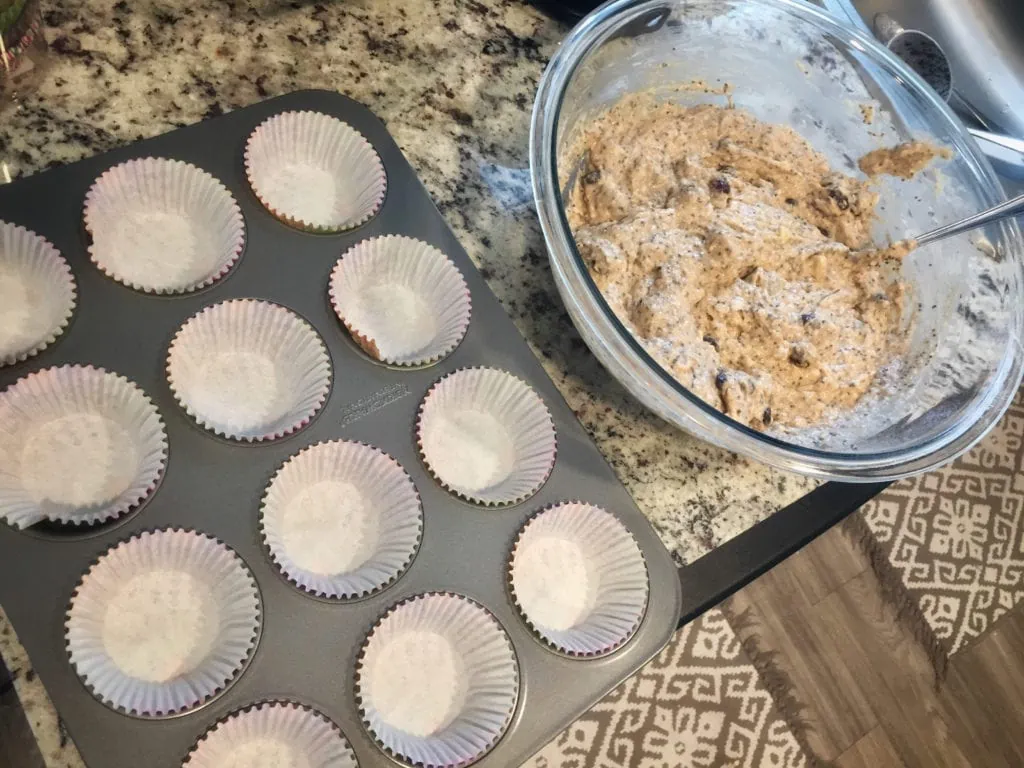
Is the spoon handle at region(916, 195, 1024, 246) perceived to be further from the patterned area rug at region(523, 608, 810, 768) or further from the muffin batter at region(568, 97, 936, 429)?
the patterned area rug at region(523, 608, 810, 768)

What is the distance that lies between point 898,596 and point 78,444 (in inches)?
78.3

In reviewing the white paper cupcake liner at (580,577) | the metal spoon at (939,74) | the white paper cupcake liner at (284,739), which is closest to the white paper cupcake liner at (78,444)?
the white paper cupcake liner at (284,739)

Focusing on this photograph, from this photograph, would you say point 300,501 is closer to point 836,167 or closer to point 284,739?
point 284,739

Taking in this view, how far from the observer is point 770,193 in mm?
1028

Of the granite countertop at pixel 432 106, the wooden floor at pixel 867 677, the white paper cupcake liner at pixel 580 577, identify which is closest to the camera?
the white paper cupcake liner at pixel 580 577

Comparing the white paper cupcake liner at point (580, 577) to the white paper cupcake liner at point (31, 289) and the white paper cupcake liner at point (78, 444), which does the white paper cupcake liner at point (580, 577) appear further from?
the white paper cupcake liner at point (31, 289)

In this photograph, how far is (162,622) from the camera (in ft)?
2.49

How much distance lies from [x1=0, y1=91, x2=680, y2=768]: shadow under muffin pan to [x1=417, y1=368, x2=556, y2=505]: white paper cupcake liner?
0.5 inches

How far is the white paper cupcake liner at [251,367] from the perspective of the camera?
0.86 metres

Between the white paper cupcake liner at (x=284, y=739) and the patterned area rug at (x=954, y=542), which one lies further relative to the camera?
the patterned area rug at (x=954, y=542)

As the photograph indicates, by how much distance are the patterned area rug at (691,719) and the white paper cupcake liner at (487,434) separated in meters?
1.08

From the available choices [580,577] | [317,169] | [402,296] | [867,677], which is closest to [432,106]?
[317,169]

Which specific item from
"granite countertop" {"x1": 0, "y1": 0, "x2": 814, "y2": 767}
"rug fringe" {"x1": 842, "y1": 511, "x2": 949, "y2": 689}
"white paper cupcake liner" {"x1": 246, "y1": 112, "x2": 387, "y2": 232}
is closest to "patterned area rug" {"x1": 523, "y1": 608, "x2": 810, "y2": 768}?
"rug fringe" {"x1": 842, "y1": 511, "x2": 949, "y2": 689}

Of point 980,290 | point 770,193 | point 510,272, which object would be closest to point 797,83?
point 770,193
